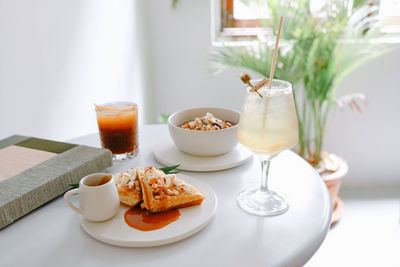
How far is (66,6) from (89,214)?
3.89 feet

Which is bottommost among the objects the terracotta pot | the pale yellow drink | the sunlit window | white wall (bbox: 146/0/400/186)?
the terracotta pot

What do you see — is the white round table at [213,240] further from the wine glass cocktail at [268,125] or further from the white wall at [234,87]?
the white wall at [234,87]

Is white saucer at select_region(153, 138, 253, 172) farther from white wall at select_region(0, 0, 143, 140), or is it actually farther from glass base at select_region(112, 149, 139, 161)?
white wall at select_region(0, 0, 143, 140)

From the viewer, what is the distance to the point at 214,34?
2490 millimetres

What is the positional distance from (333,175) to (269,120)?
1.54 meters

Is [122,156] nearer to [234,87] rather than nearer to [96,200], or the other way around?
[96,200]

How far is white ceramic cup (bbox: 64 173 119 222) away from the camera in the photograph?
2.11ft

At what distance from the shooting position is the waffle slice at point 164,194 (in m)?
0.69

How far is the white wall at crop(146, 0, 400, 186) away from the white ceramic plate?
1.79 m

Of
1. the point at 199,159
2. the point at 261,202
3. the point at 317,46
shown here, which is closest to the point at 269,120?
the point at 261,202

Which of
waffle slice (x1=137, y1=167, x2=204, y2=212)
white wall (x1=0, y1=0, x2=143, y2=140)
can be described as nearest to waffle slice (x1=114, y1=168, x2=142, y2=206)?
waffle slice (x1=137, y1=167, x2=204, y2=212)

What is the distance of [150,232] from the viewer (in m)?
0.63

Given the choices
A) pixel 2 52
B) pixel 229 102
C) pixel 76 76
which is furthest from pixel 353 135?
pixel 2 52

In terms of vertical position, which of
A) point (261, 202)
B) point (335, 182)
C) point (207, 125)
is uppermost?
point (207, 125)
